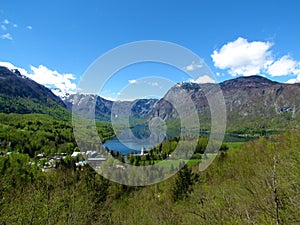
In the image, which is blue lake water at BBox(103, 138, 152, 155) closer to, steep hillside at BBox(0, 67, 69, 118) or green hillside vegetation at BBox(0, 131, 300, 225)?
green hillside vegetation at BBox(0, 131, 300, 225)

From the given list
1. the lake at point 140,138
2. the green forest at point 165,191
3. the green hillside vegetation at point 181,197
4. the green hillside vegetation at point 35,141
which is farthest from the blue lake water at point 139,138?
the green hillside vegetation at point 35,141

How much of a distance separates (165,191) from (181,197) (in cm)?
360

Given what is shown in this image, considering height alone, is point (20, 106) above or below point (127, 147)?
above

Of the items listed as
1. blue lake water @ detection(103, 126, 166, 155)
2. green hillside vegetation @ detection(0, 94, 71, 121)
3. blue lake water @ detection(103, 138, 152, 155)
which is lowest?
blue lake water @ detection(103, 138, 152, 155)

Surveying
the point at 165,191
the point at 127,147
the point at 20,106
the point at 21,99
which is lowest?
the point at 165,191

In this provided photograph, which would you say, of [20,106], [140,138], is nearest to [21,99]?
[20,106]

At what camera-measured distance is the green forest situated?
21.5ft

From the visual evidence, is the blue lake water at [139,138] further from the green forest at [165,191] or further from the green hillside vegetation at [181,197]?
the green hillside vegetation at [181,197]

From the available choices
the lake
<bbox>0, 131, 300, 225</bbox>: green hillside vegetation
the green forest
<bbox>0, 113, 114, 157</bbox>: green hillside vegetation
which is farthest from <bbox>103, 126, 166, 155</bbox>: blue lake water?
<bbox>0, 113, 114, 157</bbox>: green hillside vegetation

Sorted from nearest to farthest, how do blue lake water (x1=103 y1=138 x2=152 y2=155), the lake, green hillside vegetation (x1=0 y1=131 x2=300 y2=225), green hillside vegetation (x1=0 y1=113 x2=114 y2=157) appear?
green hillside vegetation (x1=0 y1=131 x2=300 y2=225)
the lake
blue lake water (x1=103 y1=138 x2=152 y2=155)
green hillside vegetation (x1=0 y1=113 x2=114 y2=157)

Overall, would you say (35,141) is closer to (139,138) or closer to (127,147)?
(127,147)

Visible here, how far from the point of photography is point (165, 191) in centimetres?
2402

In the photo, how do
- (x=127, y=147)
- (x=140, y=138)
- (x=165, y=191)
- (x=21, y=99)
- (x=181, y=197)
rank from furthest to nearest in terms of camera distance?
(x=21, y=99) < (x=127, y=147) < (x=165, y=191) < (x=181, y=197) < (x=140, y=138)

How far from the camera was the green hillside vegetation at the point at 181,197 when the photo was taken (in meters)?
6.14
